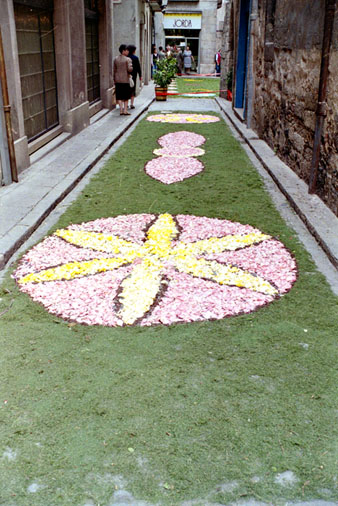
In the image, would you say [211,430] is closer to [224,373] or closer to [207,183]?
[224,373]

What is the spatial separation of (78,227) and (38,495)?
3935 mm

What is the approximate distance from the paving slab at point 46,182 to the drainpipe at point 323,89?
11.5 ft

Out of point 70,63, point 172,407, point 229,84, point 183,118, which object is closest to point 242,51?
point 183,118

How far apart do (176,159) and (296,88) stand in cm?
251

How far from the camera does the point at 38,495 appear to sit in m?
2.37

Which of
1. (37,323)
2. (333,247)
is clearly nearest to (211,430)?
(37,323)

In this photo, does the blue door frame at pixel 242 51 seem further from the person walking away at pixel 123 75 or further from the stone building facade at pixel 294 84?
the person walking away at pixel 123 75

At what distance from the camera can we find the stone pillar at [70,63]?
36.5ft

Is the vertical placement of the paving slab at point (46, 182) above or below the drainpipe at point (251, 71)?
below

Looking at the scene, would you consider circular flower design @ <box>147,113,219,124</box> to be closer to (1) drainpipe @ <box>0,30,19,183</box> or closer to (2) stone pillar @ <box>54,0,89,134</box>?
(2) stone pillar @ <box>54,0,89,134</box>

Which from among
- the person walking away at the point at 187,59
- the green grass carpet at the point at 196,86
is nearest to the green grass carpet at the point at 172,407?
the green grass carpet at the point at 196,86

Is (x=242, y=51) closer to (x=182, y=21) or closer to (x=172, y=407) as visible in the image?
(x=172, y=407)

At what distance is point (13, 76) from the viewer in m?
7.91

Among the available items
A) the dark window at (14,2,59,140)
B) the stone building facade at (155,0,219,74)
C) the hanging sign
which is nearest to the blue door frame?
the dark window at (14,2,59,140)
